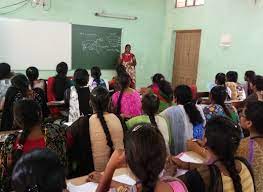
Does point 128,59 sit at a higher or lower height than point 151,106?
higher

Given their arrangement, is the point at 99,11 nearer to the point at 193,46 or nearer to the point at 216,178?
the point at 193,46

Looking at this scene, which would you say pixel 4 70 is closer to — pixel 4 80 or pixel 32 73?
pixel 4 80

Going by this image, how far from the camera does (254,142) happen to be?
191 cm

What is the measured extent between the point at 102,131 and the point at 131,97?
1.26 meters

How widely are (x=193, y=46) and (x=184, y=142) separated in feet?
19.8

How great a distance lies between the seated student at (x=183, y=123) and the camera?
268cm

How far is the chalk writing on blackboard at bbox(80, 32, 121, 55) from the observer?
25.4 feet

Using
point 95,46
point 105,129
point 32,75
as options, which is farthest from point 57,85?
point 95,46

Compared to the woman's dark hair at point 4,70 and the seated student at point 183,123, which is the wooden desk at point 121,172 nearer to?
the seated student at point 183,123

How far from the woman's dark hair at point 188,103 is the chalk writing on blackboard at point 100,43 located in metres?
5.35

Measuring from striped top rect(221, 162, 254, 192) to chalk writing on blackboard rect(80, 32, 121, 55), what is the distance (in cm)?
670

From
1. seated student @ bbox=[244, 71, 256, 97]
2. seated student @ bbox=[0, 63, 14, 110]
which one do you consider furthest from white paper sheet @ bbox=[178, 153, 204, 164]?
seated student @ bbox=[244, 71, 256, 97]

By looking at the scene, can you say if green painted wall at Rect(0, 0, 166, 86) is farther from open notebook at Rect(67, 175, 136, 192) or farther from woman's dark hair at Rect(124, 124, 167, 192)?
woman's dark hair at Rect(124, 124, 167, 192)

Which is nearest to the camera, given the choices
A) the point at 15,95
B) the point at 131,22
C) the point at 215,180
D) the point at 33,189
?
the point at 33,189
